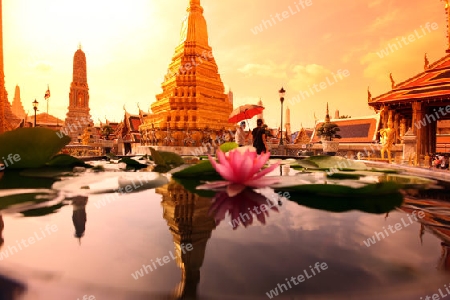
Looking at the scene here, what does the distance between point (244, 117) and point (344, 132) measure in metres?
15.7

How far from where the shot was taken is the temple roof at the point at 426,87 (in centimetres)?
987

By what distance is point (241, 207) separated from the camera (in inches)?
51.8

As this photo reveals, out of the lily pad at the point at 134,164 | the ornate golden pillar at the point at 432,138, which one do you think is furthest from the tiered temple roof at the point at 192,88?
the lily pad at the point at 134,164

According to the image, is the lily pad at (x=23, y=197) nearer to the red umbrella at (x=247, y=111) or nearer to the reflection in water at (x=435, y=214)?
the reflection in water at (x=435, y=214)

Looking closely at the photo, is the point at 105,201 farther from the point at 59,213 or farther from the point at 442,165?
the point at 442,165

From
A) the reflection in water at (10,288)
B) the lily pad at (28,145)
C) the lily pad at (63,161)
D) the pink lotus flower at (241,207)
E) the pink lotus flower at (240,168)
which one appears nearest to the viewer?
the reflection in water at (10,288)

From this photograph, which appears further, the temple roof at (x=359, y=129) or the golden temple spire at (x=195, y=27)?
the golden temple spire at (x=195, y=27)

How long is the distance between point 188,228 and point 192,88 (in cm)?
1927

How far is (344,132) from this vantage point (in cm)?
2162

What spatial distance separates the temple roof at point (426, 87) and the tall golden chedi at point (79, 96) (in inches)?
1785

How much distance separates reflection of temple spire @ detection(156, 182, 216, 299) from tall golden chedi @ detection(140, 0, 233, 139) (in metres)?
17.5

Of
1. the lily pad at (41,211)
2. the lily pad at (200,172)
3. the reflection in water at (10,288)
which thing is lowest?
the lily pad at (41,211)

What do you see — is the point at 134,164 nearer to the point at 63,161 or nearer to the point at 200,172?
the point at 63,161

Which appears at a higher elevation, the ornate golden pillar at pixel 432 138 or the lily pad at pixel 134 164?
the ornate golden pillar at pixel 432 138
